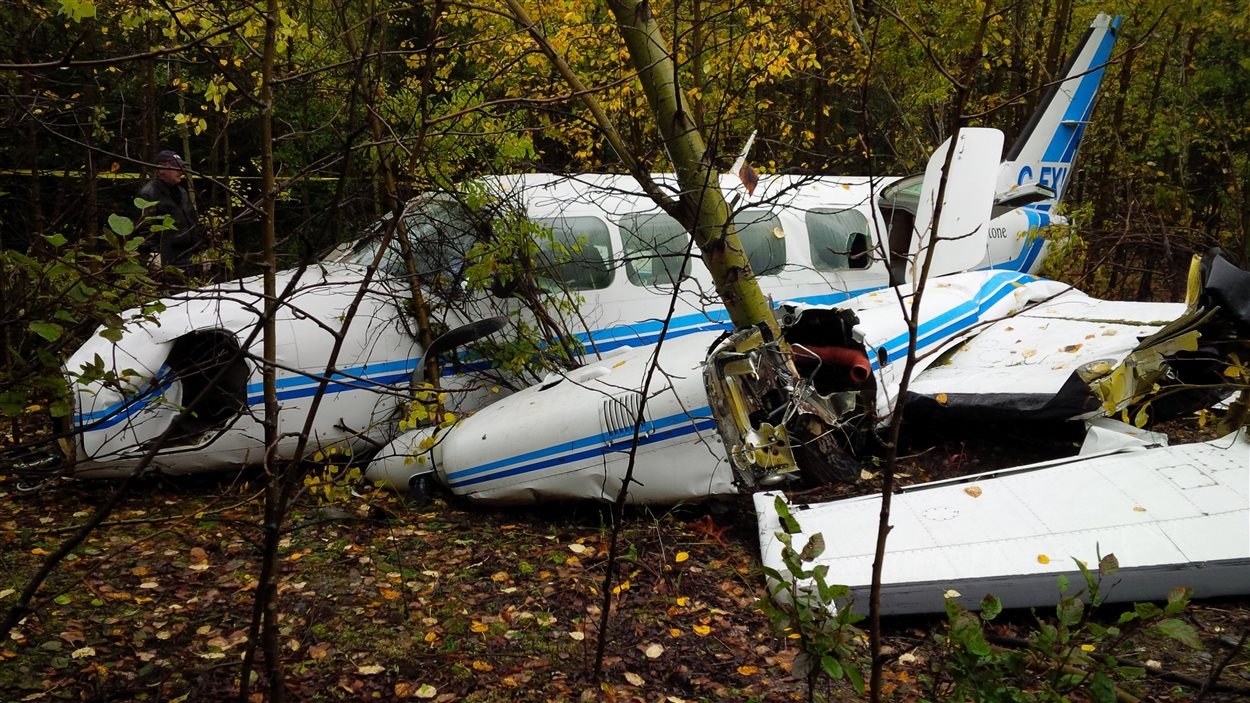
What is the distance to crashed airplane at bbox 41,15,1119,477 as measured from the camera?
5.64 m

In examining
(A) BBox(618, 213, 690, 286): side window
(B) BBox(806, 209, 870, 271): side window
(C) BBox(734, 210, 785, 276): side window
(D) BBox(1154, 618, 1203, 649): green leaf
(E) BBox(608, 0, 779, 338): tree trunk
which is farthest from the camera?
(B) BBox(806, 209, 870, 271): side window

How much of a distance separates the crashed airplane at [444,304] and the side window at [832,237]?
0.02 metres

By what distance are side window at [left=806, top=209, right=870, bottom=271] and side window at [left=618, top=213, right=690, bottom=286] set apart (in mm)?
1300

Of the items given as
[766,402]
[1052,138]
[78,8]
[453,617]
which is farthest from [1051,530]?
[1052,138]

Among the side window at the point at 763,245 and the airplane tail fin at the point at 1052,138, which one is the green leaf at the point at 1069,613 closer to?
the side window at the point at 763,245

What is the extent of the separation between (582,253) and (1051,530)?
373 centimetres

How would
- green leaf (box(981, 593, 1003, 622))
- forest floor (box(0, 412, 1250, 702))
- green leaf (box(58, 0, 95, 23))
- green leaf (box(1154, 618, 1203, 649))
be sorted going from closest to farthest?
green leaf (box(58, 0, 95, 23)) → green leaf (box(1154, 618, 1203, 649)) → green leaf (box(981, 593, 1003, 622)) → forest floor (box(0, 412, 1250, 702))

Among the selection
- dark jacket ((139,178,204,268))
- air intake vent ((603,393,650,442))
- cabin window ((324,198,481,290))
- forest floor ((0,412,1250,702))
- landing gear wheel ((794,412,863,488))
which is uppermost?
dark jacket ((139,178,204,268))

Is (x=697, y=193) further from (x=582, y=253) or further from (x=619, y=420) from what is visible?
(x=582, y=253)

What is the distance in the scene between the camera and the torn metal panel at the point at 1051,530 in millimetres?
4082

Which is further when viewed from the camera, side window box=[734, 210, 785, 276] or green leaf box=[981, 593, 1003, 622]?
side window box=[734, 210, 785, 276]

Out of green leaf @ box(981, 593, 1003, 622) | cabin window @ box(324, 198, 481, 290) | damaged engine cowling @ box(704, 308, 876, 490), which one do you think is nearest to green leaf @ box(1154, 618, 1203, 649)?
green leaf @ box(981, 593, 1003, 622)

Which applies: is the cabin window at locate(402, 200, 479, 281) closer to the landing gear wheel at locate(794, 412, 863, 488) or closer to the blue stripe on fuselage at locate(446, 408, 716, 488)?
the blue stripe on fuselage at locate(446, 408, 716, 488)

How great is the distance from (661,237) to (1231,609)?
15.5 feet
